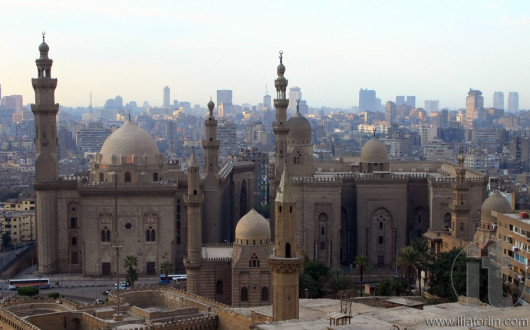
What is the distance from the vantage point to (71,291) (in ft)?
149

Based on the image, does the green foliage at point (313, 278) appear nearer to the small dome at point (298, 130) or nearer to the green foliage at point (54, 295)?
the small dome at point (298, 130)

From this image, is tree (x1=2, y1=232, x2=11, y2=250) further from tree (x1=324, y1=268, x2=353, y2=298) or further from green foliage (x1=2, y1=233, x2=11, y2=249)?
tree (x1=324, y1=268, x2=353, y2=298)

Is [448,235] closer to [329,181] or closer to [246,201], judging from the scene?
[329,181]

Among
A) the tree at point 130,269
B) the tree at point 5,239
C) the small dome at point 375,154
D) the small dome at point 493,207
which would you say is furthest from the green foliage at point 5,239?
the small dome at point 493,207

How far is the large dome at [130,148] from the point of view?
4938cm

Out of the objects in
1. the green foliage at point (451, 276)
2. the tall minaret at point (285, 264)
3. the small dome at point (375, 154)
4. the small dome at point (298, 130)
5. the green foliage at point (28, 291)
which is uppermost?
the small dome at point (298, 130)

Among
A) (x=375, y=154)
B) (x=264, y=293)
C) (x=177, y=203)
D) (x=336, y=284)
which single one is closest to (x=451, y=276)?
(x=336, y=284)

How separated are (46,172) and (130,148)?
4.44 m

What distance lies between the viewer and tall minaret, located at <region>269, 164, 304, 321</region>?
94.5 feet

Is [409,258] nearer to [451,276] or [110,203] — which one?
[451,276]

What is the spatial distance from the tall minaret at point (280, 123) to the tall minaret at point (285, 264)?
19524 mm

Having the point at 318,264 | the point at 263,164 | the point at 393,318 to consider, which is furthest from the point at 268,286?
the point at 263,164

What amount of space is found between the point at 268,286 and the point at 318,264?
14.8ft

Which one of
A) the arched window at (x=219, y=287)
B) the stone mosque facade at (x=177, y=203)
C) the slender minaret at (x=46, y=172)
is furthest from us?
the slender minaret at (x=46, y=172)
